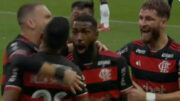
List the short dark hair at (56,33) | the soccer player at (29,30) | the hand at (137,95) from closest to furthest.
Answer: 1. the short dark hair at (56,33)
2. the soccer player at (29,30)
3. the hand at (137,95)

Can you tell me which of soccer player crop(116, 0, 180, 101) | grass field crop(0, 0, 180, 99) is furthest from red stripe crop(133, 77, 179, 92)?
grass field crop(0, 0, 180, 99)

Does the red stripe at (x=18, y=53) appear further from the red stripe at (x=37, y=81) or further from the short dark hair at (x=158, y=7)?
the short dark hair at (x=158, y=7)

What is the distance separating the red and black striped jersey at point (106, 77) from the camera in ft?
15.4

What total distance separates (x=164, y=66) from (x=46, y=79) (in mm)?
1723

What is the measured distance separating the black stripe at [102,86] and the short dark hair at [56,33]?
1.10 metres

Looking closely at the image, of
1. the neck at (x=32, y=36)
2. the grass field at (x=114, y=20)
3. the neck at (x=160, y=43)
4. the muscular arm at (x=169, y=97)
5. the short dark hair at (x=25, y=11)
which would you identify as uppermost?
the short dark hair at (x=25, y=11)

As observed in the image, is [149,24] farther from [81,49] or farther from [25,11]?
[25,11]

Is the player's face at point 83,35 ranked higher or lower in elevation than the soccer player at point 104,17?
higher

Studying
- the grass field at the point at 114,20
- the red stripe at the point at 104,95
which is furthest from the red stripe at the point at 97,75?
the grass field at the point at 114,20

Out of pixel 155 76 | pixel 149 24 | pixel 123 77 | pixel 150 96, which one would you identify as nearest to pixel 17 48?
pixel 123 77

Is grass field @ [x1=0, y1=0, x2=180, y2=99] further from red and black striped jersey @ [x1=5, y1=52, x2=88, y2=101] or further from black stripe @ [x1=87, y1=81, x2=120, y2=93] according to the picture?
red and black striped jersey @ [x1=5, y1=52, x2=88, y2=101]

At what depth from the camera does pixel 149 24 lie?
493 centimetres

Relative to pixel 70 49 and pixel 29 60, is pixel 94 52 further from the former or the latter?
pixel 29 60

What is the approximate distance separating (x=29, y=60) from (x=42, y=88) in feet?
0.81
